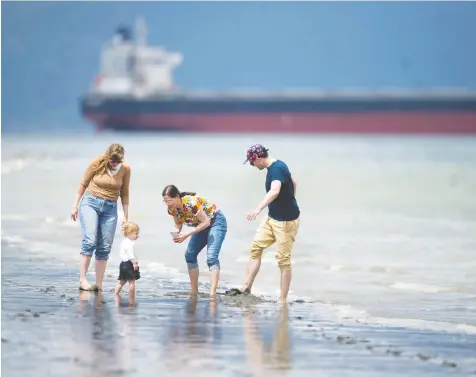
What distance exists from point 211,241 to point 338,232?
723 centimetres

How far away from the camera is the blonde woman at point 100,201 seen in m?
8.19

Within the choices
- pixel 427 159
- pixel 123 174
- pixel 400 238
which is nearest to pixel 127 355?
pixel 123 174

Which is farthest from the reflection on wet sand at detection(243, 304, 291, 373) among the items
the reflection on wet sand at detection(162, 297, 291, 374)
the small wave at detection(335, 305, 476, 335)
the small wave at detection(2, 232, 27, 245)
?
the small wave at detection(2, 232, 27, 245)

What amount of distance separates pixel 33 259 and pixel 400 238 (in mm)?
4979

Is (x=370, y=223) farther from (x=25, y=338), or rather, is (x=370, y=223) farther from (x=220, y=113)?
(x=220, y=113)

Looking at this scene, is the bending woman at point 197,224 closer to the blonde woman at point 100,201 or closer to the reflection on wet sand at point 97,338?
the blonde woman at point 100,201

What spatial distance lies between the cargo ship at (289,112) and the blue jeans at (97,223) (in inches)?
2521

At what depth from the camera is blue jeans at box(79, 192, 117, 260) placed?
8.30 meters

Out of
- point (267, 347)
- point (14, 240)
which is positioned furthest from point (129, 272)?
point (14, 240)

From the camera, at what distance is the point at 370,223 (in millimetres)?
17094

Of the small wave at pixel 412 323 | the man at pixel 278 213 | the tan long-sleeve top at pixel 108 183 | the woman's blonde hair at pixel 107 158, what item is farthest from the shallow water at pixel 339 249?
the woman's blonde hair at pixel 107 158

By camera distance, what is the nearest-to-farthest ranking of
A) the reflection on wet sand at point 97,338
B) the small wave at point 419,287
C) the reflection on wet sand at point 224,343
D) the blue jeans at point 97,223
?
the reflection on wet sand at point 97,338, the reflection on wet sand at point 224,343, the blue jeans at point 97,223, the small wave at point 419,287

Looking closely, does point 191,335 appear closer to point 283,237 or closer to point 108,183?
point 283,237

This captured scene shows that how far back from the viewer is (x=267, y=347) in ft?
21.1
